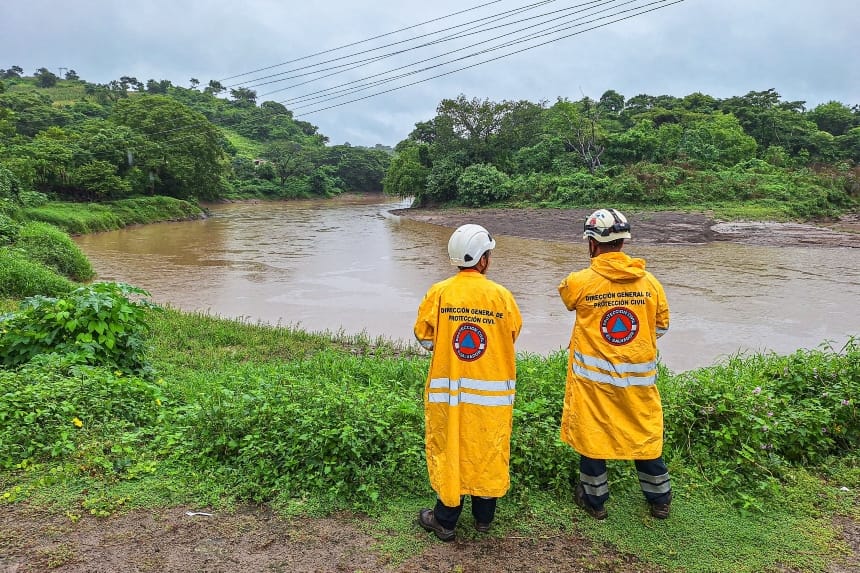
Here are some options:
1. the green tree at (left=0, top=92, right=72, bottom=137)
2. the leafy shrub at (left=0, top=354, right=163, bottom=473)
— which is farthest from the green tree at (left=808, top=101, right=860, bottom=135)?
the green tree at (left=0, top=92, right=72, bottom=137)

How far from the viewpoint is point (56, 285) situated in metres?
10.1

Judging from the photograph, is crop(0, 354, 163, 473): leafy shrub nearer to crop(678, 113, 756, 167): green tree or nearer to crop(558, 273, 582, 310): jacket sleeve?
crop(558, 273, 582, 310): jacket sleeve

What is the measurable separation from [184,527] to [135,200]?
107 feet

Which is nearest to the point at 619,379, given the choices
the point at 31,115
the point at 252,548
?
the point at 252,548

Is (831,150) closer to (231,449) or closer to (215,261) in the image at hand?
(215,261)

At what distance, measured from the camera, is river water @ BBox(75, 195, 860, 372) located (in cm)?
1009

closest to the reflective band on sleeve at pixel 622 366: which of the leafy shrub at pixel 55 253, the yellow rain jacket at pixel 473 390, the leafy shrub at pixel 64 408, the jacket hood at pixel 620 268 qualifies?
the jacket hood at pixel 620 268

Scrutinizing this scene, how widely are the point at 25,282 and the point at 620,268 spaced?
35.7ft

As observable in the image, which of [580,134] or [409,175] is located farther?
[409,175]

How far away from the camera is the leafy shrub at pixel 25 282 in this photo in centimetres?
973

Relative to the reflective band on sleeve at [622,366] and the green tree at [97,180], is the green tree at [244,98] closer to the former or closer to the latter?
the green tree at [97,180]

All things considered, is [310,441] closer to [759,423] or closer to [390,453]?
[390,453]

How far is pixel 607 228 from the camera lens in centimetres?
321

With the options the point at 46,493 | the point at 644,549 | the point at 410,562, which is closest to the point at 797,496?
the point at 644,549
